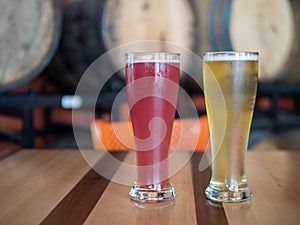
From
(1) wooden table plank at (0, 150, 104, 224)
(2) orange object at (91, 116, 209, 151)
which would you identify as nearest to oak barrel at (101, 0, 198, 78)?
(2) orange object at (91, 116, 209, 151)

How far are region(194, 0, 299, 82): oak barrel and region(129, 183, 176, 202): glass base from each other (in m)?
1.41

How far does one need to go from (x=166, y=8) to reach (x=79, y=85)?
1.67ft

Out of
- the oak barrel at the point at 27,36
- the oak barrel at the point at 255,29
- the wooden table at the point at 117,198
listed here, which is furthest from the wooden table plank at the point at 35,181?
the oak barrel at the point at 255,29

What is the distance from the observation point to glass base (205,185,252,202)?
1.89 ft

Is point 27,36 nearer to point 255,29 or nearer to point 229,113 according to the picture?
point 255,29

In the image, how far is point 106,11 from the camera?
6.35 feet

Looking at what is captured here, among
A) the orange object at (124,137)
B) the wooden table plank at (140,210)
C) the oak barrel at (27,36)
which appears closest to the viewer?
the wooden table plank at (140,210)

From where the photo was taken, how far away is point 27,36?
6.22ft

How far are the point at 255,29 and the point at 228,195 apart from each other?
152cm

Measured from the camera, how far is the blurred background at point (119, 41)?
188cm

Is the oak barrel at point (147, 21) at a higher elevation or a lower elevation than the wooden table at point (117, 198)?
higher

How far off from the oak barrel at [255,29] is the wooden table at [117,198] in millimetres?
1180

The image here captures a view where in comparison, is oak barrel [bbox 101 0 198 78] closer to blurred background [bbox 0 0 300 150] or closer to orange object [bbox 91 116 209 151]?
blurred background [bbox 0 0 300 150]

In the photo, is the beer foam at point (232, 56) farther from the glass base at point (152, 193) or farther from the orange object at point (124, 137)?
the orange object at point (124, 137)
